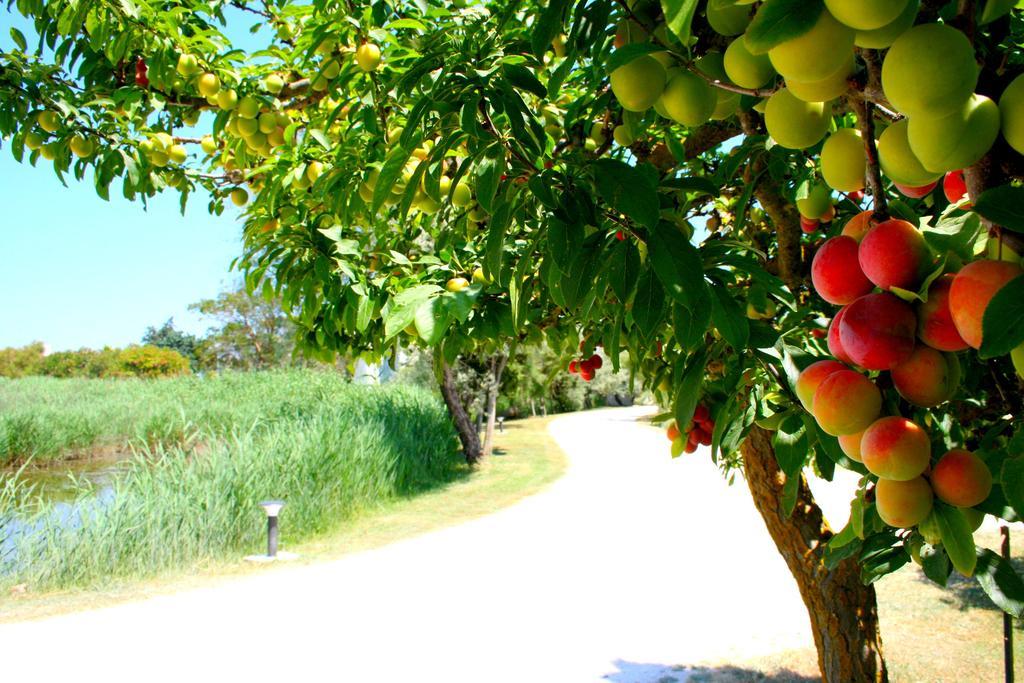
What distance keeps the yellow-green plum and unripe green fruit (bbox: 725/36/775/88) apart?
43 cm

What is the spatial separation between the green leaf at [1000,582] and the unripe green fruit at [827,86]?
2.87 feet

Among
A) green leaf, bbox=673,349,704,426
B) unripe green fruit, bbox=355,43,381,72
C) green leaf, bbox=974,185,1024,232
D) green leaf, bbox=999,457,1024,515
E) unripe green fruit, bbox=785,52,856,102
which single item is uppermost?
unripe green fruit, bbox=355,43,381,72

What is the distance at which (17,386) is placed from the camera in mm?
18344

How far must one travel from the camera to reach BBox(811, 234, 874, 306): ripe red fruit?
67 centimetres

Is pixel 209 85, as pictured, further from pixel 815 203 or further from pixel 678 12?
pixel 678 12

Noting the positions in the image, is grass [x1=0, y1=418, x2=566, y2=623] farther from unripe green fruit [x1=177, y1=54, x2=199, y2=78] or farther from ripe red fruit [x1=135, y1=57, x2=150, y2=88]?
unripe green fruit [x1=177, y1=54, x2=199, y2=78]

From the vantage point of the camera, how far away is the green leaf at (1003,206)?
1.62ft

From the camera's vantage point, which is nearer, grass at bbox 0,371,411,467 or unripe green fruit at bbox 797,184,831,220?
unripe green fruit at bbox 797,184,831,220

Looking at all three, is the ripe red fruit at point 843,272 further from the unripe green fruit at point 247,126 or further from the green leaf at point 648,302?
the unripe green fruit at point 247,126

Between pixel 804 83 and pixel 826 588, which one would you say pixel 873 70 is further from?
pixel 826 588

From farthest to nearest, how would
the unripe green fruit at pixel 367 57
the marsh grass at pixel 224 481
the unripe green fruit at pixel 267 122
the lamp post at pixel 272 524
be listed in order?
the lamp post at pixel 272 524 → the marsh grass at pixel 224 481 → the unripe green fruit at pixel 267 122 → the unripe green fruit at pixel 367 57

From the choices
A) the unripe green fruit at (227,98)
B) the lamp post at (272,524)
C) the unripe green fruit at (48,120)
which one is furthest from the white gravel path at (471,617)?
the unripe green fruit at (227,98)

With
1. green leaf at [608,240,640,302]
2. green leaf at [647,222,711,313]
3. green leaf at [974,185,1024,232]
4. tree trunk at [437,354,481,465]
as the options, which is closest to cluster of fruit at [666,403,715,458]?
green leaf at [608,240,640,302]

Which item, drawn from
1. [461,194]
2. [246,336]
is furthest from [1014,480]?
[246,336]
